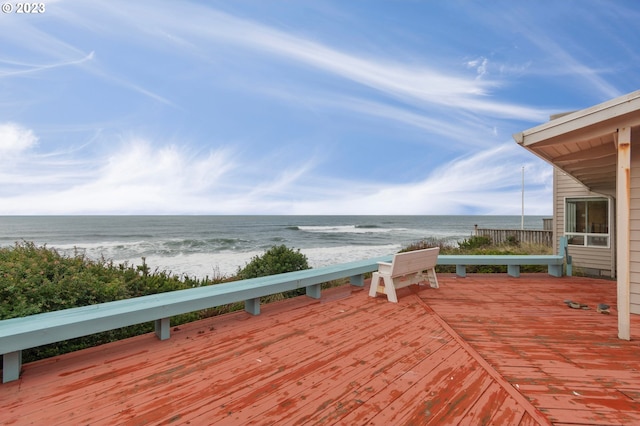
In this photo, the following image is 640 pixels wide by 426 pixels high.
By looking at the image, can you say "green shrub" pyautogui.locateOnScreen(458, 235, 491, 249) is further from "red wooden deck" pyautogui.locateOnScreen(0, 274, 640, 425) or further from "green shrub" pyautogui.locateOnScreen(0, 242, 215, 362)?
"green shrub" pyautogui.locateOnScreen(0, 242, 215, 362)

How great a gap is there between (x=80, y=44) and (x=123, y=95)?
5.73 meters

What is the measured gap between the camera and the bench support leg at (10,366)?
7.48 ft

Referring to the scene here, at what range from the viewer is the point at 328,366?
2.55 metres

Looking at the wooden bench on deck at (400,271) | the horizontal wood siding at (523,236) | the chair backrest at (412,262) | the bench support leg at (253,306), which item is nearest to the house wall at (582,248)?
the horizontal wood siding at (523,236)

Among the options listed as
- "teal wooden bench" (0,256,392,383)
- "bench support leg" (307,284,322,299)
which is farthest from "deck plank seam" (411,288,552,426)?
"teal wooden bench" (0,256,392,383)

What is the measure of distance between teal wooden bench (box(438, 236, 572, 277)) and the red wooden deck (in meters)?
2.34

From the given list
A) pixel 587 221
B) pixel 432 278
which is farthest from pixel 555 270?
pixel 587 221

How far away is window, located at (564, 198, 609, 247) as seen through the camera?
28.1 feet

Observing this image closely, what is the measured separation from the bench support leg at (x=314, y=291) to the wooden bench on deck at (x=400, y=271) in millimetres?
892

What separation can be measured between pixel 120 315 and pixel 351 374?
2215 millimetres

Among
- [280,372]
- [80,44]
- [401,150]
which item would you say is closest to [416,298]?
[280,372]

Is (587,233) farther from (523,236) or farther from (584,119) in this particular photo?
(584,119)

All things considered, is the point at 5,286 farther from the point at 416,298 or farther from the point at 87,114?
the point at 87,114

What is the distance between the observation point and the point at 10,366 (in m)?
2.30
